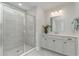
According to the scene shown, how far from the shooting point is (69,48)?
6.99 feet

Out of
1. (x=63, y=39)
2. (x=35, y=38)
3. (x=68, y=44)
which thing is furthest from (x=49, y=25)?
(x=68, y=44)

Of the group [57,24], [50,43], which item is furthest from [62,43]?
[57,24]

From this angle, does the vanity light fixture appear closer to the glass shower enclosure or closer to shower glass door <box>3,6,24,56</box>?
the glass shower enclosure

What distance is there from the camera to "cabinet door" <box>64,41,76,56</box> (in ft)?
6.71

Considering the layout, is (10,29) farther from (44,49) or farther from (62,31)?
(62,31)

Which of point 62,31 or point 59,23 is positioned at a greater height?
point 59,23

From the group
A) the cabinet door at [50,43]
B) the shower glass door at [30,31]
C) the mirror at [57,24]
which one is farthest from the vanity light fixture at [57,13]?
the cabinet door at [50,43]

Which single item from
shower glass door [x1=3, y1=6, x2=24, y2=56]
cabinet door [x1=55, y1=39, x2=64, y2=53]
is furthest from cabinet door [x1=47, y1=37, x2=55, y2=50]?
shower glass door [x1=3, y1=6, x2=24, y2=56]

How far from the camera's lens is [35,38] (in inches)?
120

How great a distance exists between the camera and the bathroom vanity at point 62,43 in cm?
202

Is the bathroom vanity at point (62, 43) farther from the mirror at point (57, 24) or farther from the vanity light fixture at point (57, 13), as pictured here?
the vanity light fixture at point (57, 13)

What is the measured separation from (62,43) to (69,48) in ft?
0.90

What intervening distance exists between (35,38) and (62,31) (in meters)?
1.17

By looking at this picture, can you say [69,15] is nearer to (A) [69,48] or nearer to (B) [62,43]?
(B) [62,43]
